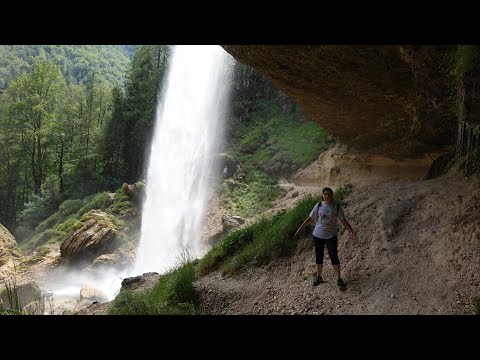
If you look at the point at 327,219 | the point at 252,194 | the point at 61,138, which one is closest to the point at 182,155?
the point at 252,194

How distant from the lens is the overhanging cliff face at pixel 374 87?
6.07 metres

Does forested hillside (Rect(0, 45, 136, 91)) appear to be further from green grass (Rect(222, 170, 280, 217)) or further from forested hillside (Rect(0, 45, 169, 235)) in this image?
green grass (Rect(222, 170, 280, 217))

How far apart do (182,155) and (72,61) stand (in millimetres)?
69156

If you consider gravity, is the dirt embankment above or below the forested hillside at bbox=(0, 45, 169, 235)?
below

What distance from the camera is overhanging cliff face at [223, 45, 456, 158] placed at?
607 centimetres

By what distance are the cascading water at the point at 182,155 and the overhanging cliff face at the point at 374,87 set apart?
9975 millimetres

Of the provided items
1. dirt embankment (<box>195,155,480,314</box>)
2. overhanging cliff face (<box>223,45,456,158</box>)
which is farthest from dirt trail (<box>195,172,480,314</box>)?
overhanging cliff face (<box>223,45,456,158</box>)

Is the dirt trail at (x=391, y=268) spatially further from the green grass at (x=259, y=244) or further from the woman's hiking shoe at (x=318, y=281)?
the green grass at (x=259, y=244)

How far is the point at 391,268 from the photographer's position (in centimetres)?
550

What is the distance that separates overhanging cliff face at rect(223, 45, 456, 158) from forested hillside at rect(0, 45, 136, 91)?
59.4m

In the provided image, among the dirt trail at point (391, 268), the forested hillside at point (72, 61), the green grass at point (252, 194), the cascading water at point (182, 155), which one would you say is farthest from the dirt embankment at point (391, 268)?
the forested hillside at point (72, 61)

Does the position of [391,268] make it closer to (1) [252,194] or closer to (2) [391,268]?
(2) [391,268]
